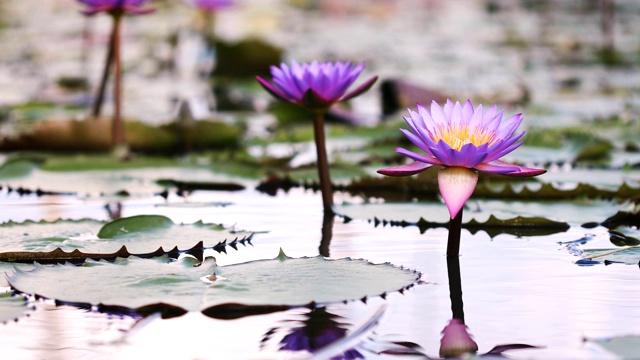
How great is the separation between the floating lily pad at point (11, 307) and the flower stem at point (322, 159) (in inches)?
30.4

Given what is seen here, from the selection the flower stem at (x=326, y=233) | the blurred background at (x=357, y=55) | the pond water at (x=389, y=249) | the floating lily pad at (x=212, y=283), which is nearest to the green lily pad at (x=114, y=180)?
the pond water at (x=389, y=249)

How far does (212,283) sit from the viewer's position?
1.37 metres

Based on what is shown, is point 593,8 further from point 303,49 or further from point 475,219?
point 475,219

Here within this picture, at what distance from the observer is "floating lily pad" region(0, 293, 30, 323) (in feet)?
4.18

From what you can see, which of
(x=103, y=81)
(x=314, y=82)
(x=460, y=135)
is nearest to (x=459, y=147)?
(x=460, y=135)

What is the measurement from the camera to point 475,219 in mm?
1941

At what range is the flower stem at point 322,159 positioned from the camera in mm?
1946

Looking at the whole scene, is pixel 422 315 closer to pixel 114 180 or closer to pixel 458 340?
pixel 458 340

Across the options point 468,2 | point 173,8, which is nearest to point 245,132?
point 173,8

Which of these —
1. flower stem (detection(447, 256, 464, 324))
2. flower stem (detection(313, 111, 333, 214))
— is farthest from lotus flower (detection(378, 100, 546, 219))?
flower stem (detection(313, 111, 333, 214))

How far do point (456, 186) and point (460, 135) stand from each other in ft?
0.30

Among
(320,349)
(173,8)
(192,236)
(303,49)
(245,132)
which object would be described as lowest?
(320,349)

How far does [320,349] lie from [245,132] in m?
2.69

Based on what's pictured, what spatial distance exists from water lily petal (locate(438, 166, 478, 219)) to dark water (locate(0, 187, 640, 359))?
0.12 meters
